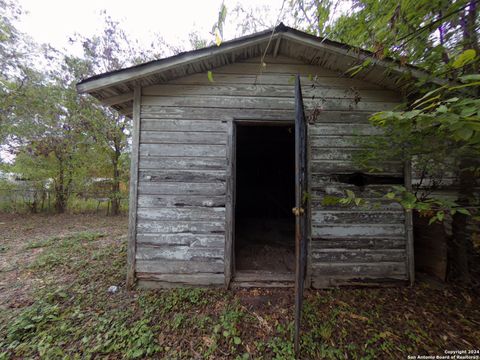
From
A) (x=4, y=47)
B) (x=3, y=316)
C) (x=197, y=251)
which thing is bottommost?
(x=3, y=316)

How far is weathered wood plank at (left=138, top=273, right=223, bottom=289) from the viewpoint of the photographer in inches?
98.8

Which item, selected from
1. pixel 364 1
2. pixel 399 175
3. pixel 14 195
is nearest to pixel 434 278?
pixel 399 175

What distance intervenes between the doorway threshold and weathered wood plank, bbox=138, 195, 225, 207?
3.53ft

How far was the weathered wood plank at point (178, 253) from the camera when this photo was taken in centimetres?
252

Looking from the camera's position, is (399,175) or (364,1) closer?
(364,1)

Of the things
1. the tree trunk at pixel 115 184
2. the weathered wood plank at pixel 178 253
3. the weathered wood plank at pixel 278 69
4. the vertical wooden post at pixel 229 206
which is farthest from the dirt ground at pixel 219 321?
the tree trunk at pixel 115 184

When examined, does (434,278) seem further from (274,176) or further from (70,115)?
(70,115)

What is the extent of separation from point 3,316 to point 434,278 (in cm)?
A: 560

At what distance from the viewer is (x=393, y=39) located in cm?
167

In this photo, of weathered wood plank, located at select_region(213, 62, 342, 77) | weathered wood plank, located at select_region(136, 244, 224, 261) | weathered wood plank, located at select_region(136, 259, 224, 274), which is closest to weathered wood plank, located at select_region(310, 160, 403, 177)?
weathered wood plank, located at select_region(213, 62, 342, 77)

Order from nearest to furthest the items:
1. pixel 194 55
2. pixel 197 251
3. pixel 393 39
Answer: pixel 393 39
pixel 194 55
pixel 197 251

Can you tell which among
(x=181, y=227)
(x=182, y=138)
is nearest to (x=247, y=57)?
(x=182, y=138)

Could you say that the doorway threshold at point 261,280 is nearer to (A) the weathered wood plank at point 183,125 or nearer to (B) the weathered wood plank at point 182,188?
(B) the weathered wood plank at point 182,188

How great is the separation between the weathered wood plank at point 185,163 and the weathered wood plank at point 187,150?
0.06 m
